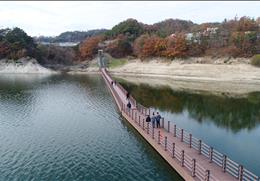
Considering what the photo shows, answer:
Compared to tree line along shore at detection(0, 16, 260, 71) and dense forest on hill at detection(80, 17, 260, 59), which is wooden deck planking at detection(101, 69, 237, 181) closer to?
tree line along shore at detection(0, 16, 260, 71)

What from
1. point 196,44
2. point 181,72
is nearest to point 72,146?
point 181,72

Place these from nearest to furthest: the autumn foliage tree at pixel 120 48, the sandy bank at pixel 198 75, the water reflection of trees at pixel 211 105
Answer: the water reflection of trees at pixel 211 105
the sandy bank at pixel 198 75
the autumn foliage tree at pixel 120 48

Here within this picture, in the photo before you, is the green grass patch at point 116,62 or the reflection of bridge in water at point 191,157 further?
the green grass patch at point 116,62

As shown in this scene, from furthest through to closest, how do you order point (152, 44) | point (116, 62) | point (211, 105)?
point (116, 62)
point (152, 44)
point (211, 105)

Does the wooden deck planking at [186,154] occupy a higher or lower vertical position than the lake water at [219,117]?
higher

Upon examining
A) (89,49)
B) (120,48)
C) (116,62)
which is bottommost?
(116,62)

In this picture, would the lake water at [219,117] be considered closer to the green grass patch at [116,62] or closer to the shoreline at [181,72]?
the shoreline at [181,72]

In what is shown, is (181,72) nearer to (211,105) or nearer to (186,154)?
(211,105)

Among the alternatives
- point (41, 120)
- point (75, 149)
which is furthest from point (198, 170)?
point (41, 120)

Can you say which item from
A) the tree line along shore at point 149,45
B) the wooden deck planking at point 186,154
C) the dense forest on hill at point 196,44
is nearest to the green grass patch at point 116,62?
the tree line along shore at point 149,45
